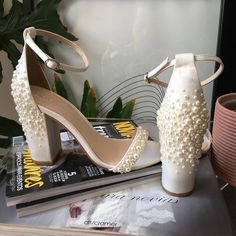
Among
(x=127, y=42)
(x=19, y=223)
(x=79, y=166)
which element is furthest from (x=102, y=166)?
(x=127, y=42)

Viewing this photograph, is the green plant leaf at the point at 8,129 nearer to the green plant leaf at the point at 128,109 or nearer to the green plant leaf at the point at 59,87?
the green plant leaf at the point at 59,87

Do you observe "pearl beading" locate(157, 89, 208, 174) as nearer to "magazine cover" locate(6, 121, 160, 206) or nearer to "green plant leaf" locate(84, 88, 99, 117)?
"magazine cover" locate(6, 121, 160, 206)

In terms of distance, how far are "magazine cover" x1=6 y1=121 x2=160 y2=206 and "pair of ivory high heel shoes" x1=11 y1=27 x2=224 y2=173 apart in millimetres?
12

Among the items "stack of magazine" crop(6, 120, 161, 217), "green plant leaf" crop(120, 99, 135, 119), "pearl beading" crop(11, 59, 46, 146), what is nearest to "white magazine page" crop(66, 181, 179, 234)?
"stack of magazine" crop(6, 120, 161, 217)

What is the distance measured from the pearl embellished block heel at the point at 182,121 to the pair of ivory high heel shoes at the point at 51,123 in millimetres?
55

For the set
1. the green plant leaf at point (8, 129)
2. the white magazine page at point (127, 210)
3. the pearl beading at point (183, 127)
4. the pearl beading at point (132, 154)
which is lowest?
the green plant leaf at point (8, 129)

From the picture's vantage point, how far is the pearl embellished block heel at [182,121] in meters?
0.38

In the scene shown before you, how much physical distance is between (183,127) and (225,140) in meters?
0.12

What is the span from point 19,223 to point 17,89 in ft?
0.61

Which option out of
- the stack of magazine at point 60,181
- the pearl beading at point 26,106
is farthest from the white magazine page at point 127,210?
the pearl beading at point 26,106

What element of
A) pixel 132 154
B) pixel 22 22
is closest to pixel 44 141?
pixel 132 154

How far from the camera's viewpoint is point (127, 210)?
42 centimetres

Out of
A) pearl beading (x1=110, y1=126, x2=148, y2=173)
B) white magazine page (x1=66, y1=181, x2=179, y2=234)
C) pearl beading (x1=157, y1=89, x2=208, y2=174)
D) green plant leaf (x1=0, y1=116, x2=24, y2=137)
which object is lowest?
green plant leaf (x1=0, y1=116, x2=24, y2=137)

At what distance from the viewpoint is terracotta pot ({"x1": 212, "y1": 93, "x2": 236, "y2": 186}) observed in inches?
18.0
